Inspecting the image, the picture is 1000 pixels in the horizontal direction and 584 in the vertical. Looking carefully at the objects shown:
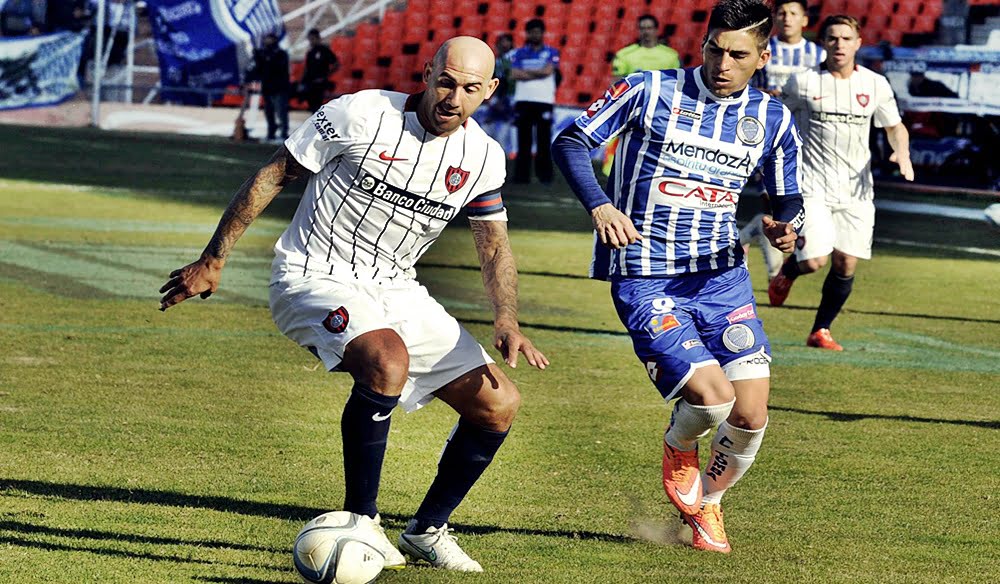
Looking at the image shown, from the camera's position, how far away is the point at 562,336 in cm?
1038

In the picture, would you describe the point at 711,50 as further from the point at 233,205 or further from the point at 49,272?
the point at 49,272

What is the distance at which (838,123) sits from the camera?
33.7 ft

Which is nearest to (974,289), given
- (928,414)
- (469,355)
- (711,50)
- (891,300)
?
(891,300)

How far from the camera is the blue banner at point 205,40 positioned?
34.7 m

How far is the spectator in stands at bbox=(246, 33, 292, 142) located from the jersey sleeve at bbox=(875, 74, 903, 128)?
73.1 ft

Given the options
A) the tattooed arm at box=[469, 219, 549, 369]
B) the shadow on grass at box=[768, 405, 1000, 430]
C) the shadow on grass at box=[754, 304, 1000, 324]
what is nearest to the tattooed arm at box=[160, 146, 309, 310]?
the tattooed arm at box=[469, 219, 549, 369]

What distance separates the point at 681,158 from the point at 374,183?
4.38ft

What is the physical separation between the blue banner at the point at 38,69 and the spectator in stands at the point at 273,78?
6115mm

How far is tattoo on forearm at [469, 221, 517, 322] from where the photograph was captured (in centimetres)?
507

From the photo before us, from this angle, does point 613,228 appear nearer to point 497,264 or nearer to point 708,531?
point 497,264

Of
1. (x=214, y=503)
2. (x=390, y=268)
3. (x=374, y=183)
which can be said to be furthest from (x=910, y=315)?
(x=374, y=183)

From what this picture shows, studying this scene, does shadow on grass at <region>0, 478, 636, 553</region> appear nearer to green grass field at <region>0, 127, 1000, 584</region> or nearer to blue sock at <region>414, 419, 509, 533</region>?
green grass field at <region>0, 127, 1000, 584</region>

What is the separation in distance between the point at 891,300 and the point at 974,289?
1.42 meters

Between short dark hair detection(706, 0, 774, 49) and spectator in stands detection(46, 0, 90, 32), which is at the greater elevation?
short dark hair detection(706, 0, 774, 49)
